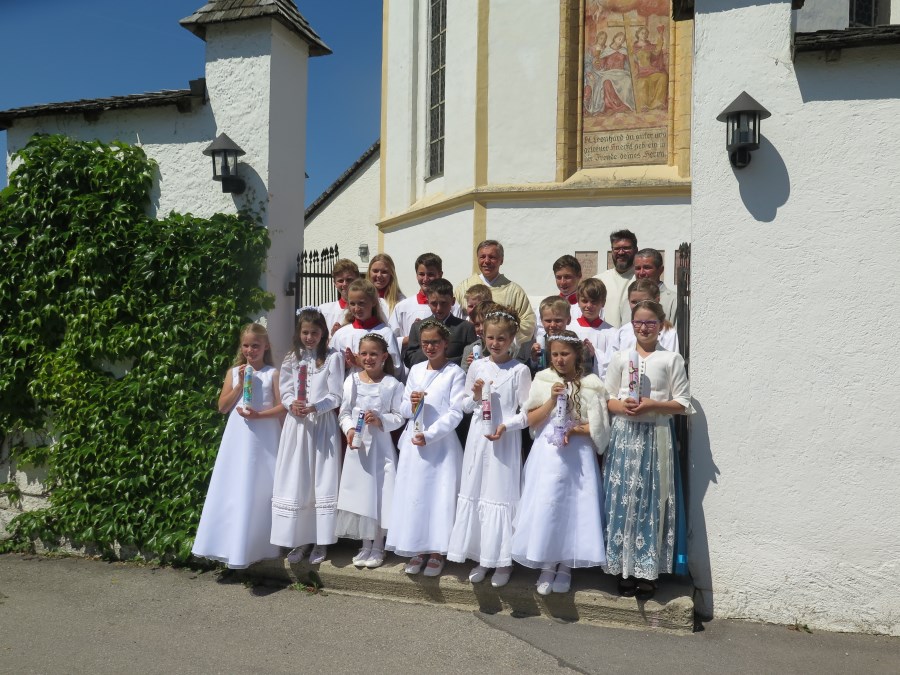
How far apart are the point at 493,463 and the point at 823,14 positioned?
11.0 metres

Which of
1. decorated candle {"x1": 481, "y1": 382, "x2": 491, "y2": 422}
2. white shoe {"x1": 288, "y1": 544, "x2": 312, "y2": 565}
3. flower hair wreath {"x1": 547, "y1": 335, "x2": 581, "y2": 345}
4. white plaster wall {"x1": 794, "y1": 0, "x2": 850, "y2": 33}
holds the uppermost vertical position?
white plaster wall {"x1": 794, "y1": 0, "x2": 850, "y2": 33}

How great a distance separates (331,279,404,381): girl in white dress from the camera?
5.54m

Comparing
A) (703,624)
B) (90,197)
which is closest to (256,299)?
(90,197)

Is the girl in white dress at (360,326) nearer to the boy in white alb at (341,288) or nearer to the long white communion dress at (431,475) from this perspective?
the boy in white alb at (341,288)

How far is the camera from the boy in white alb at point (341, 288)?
19.8 feet

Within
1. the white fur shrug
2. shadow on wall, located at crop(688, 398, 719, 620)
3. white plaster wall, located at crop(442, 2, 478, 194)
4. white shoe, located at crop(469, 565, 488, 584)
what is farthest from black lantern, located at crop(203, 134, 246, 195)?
white plaster wall, located at crop(442, 2, 478, 194)

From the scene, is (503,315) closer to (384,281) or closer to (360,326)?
(360,326)

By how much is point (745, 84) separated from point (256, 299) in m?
3.76

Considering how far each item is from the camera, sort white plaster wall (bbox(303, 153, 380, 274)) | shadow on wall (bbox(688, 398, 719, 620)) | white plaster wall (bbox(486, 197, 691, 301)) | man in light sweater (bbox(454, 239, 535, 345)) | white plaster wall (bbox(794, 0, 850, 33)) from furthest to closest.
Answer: white plaster wall (bbox(303, 153, 380, 274)) < white plaster wall (bbox(794, 0, 850, 33)) < white plaster wall (bbox(486, 197, 691, 301)) < man in light sweater (bbox(454, 239, 535, 345)) < shadow on wall (bbox(688, 398, 719, 620))

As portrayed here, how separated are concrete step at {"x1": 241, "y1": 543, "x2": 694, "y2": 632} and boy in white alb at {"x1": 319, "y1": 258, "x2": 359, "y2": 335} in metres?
1.77

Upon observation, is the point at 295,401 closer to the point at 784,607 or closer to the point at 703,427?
the point at 703,427

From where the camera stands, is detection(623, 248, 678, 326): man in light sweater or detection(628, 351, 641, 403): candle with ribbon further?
detection(623, 248, 678, 326): man in light sweater

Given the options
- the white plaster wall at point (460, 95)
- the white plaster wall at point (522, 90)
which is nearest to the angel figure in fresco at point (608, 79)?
the white plaster wall at point (522, 90)

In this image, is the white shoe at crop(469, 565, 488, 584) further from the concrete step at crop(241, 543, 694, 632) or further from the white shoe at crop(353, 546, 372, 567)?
the white shoe at crop(353, 546, 372, 567)
